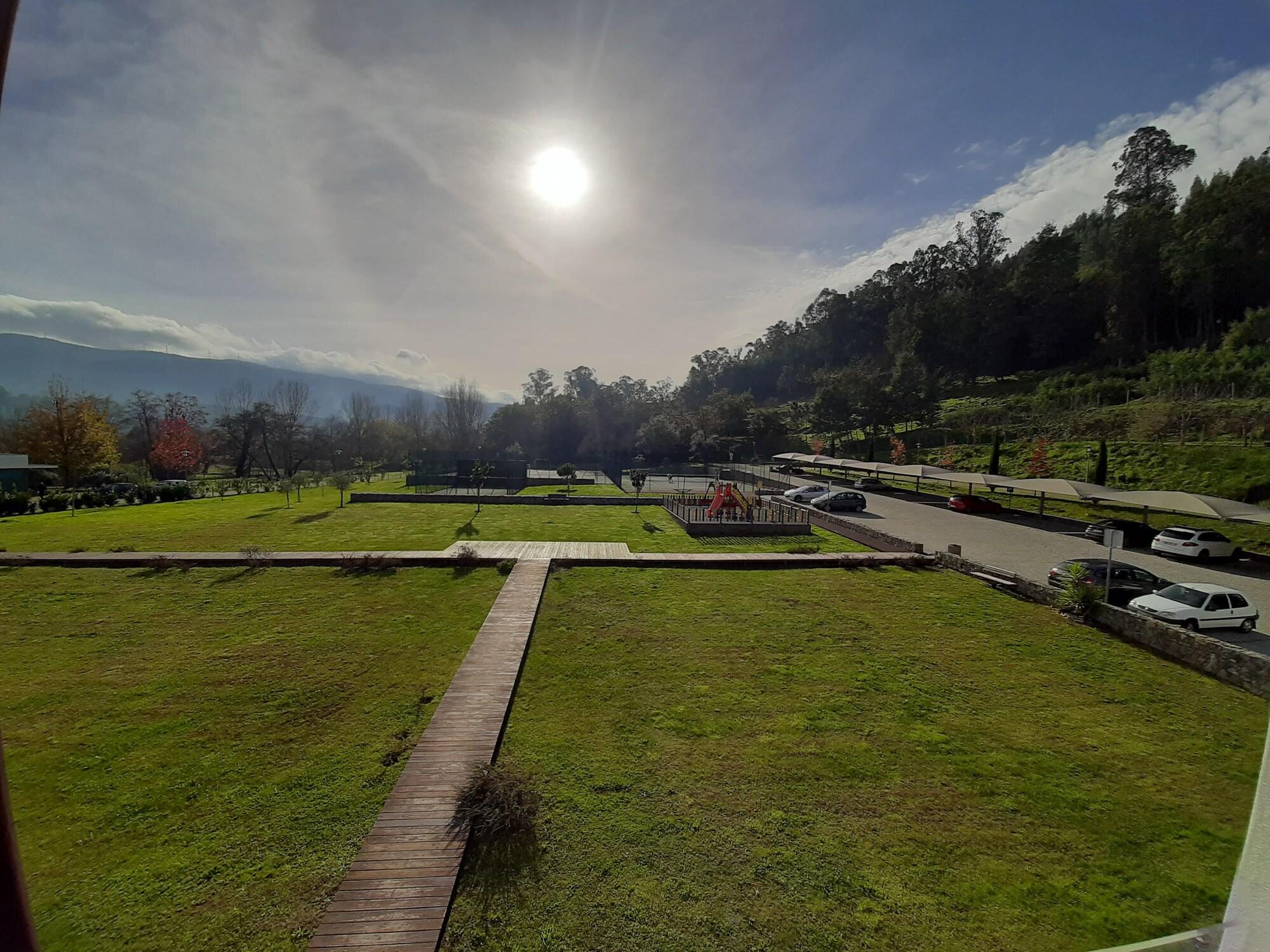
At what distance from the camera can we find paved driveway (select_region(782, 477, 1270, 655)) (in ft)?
49.5

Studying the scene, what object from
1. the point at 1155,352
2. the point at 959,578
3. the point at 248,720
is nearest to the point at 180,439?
the point at 248,720

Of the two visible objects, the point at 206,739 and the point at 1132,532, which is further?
the point at 1132,532

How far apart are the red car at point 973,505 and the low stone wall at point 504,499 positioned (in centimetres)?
1545

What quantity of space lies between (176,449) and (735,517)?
53.9 meters

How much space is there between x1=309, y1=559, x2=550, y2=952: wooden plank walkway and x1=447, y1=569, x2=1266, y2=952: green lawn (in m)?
0.28

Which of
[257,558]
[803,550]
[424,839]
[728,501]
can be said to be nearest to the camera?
[424,839]

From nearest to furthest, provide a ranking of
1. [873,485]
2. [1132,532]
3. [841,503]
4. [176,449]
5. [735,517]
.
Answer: [1132,532] → [735,517] → [841,503] → [873,485] → [176,449]

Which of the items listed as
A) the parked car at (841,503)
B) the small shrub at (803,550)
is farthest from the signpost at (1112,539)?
the parked car at (841,503)

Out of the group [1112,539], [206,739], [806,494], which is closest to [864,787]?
[206,739]

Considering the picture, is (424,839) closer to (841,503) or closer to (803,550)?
A: (803,550)

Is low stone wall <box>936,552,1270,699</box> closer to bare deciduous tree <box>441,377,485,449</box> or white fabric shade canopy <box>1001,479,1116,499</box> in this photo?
white fabric shade canopy <box>1001,479,1116,499</box>

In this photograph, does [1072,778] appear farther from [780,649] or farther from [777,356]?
[777,356]

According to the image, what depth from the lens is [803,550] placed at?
18.3 meters

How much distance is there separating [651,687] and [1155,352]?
63.1 metres
